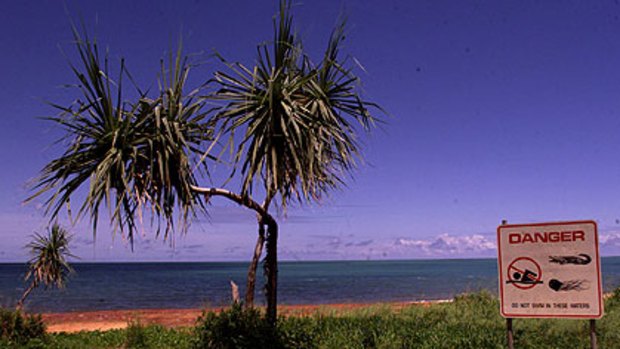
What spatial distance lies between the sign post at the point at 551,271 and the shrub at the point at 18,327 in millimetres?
9669

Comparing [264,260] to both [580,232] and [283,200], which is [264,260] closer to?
[283,200]

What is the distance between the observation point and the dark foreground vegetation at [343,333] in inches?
367

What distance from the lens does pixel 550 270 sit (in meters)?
6.93

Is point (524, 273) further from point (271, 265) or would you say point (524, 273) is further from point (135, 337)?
point (135, 337)

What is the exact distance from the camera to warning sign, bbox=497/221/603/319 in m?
6.68

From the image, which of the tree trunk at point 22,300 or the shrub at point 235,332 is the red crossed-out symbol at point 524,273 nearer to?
the shrub at point 235,332

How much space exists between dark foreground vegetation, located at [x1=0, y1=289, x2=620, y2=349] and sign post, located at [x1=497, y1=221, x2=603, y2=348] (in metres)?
2.52

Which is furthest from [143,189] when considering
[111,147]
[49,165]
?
[49,165]

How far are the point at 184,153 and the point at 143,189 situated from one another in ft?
2.66

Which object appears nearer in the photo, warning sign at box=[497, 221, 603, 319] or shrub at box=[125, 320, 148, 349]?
warning sign at box=[497, 221, 603, 319]

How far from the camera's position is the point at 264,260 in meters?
9.88

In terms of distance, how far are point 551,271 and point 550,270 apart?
17 mm

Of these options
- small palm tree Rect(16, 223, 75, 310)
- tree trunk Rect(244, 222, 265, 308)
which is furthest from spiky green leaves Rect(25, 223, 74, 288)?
tree trunk Rect(244, 222, 265, 308)

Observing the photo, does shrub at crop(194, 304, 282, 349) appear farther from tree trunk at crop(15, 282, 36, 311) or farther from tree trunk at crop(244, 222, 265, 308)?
tree trunk at crop(15, 282, 36, 311)
